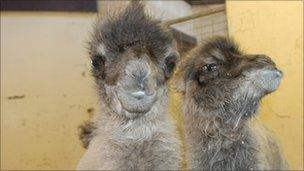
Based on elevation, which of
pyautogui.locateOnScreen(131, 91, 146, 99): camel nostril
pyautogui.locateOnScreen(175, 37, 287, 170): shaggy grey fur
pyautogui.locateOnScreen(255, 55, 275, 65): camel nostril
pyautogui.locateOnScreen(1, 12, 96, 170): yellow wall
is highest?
pyautogui.locateOnScreen(131, 91, 146, 99): camel nostril

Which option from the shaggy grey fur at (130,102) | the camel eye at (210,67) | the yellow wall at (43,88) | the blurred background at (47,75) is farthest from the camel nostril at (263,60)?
the yellow wall at (43,88)

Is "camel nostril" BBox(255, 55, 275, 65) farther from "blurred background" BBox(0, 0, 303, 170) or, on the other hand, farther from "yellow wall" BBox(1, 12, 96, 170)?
"yellow wall" BBox(1, 12, 96, 170)

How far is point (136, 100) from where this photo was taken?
1.09 metres

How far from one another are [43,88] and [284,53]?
67.3 inches

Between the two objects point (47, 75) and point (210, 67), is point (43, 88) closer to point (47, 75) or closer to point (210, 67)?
point (47, 75)

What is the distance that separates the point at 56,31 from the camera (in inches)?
143

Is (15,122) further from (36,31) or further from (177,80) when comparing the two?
(177,80)

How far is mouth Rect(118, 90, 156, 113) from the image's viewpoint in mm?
1083

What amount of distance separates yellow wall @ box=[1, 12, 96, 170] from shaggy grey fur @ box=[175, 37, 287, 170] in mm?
1884

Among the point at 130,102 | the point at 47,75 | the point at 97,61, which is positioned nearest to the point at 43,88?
the point at 47,75

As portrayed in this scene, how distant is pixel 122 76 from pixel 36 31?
2.60 metres

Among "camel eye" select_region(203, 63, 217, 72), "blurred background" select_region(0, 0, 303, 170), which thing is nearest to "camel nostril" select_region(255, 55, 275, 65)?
Result: "camel eye" select_region(203, 63, 217, 72)

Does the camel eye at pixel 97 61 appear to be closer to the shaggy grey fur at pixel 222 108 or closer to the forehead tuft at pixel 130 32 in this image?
the forehead tuft at pixel 130 32

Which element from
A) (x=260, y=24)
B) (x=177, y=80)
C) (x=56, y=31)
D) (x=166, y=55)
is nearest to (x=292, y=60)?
(x=260, y=24)
